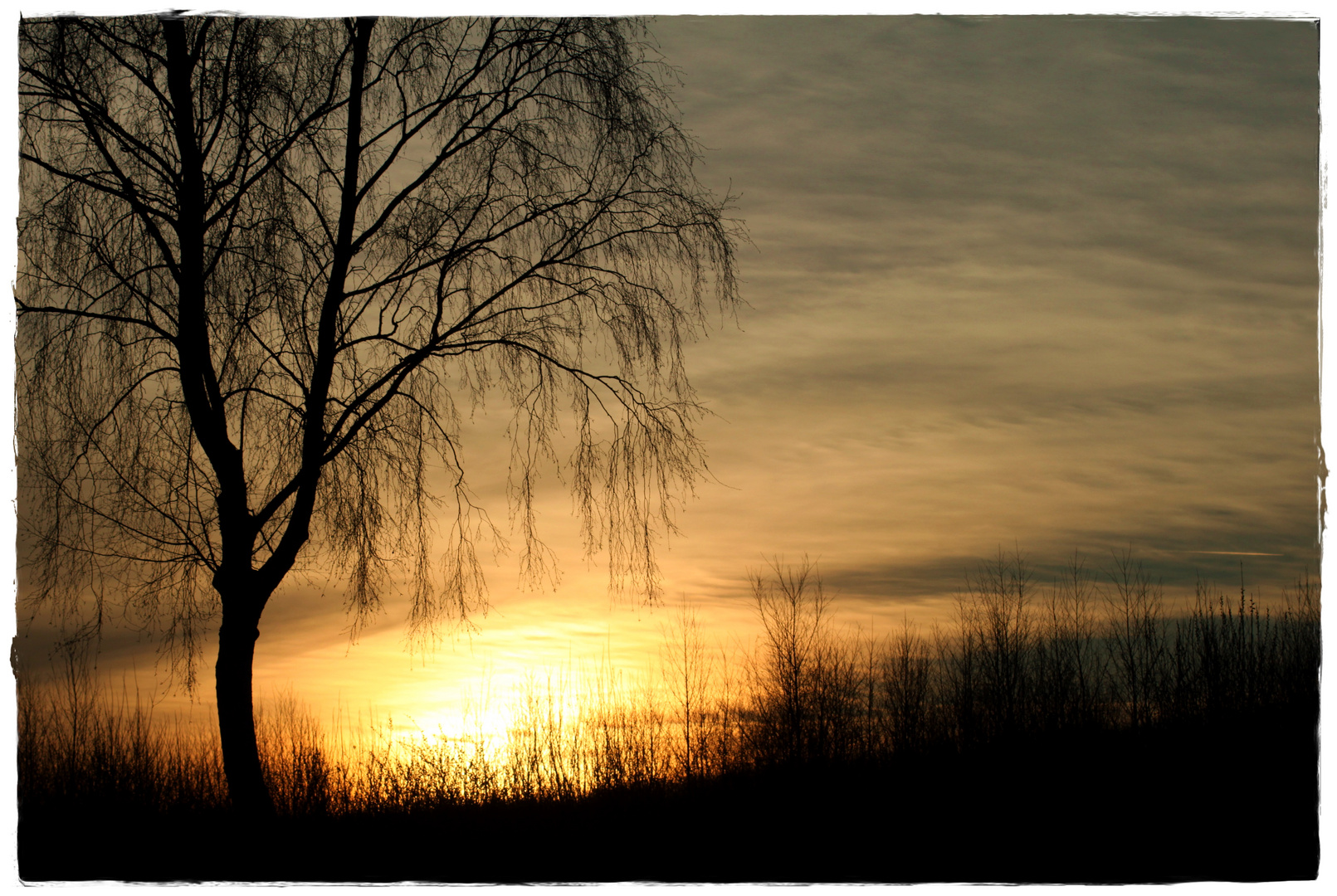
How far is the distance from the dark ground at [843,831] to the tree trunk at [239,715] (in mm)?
188

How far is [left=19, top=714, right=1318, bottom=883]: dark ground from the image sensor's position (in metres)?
5.84

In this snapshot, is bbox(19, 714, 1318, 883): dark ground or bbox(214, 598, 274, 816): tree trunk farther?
bbox(214, 598, 274, 816): tree trunk

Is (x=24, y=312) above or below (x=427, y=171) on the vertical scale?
below

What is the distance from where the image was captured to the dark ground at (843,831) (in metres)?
5.84

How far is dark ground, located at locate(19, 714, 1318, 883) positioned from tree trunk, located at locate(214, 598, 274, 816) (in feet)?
0.62

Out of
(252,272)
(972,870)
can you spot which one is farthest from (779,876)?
(252,272)

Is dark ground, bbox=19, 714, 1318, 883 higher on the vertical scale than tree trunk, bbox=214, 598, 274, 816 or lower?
lower

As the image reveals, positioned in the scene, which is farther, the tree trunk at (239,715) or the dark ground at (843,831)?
the tree trunk at (239,715)

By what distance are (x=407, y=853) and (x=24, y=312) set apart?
14.0 ft

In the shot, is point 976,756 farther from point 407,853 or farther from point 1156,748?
point 407,853

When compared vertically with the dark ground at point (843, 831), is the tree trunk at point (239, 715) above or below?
above

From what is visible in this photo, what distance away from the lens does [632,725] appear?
944cm

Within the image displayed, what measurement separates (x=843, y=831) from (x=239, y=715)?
4.29 m

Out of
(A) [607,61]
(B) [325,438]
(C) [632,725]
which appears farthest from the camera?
(C) [632,725]
